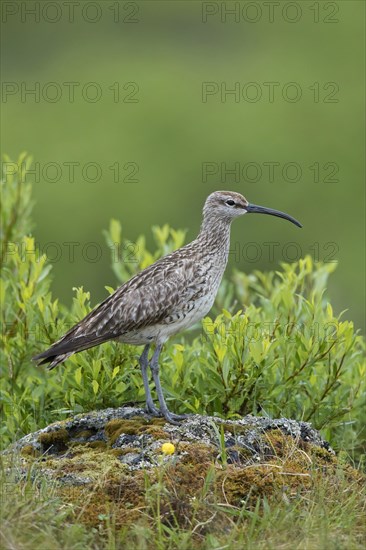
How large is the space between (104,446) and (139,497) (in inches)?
37.3

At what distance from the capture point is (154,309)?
998cm

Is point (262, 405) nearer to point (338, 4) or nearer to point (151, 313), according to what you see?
point (151, 313)

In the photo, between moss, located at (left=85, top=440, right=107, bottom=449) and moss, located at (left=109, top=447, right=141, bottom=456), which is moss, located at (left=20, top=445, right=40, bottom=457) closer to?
moss, located at (left=85, top=440, right=107, bottom=449)

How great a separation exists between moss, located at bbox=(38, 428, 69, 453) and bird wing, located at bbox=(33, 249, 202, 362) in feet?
2.37

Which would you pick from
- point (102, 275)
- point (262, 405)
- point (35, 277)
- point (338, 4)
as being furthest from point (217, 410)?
point (338, 4)

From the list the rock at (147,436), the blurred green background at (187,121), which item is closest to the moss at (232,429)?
the rock at (147,436)

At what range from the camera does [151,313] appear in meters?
9.95

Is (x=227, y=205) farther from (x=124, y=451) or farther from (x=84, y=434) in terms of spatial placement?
(x=124, y=451)

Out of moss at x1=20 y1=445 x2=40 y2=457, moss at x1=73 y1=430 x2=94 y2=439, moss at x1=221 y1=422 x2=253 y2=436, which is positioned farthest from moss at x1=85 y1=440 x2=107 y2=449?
moss at x1=221 y1=422 x2=253 y2=436

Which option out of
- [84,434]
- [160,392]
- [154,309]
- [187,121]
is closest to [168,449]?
[84,434]

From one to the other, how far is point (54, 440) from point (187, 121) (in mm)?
23855

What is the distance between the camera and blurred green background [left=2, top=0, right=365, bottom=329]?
27.0m

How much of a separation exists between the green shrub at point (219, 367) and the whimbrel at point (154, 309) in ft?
0.84

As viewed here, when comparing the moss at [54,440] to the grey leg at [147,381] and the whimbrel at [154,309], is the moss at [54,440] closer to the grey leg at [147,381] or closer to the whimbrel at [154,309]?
the whimbrel at [154,309]
